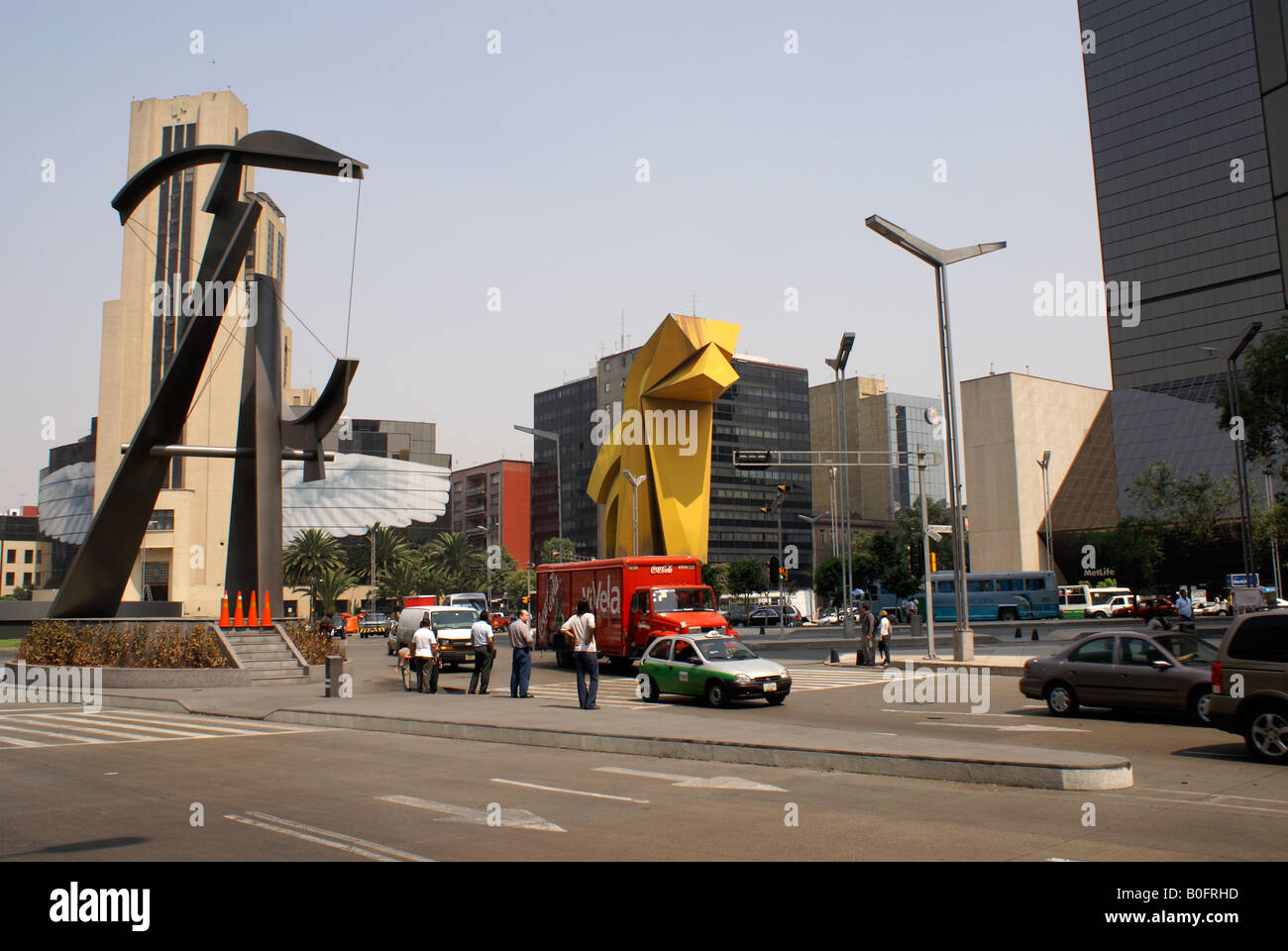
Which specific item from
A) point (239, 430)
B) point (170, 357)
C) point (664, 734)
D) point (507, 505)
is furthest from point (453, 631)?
point (507, 505)

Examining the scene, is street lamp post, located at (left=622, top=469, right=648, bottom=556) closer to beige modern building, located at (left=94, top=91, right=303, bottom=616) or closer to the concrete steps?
the concrete steps

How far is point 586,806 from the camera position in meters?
9.56

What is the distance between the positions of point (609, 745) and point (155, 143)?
113 m

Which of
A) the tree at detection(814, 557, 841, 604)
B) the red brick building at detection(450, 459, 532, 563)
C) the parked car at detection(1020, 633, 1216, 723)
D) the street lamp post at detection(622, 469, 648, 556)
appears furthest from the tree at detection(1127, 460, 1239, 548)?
the red brick building at detection(450, 459, 532, 563)

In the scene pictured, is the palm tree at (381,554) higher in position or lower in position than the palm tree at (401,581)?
higher

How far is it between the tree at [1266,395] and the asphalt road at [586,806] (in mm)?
20009

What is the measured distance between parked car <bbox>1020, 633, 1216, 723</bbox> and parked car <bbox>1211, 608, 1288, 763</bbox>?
3110 millimetres

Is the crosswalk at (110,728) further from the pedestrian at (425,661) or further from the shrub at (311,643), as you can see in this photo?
the shrub at (311,643)

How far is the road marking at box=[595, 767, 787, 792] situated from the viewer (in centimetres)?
1074

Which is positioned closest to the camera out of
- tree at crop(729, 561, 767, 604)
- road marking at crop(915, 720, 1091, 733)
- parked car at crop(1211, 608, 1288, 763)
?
parked car at crop(1211, 608, 1288, 763)

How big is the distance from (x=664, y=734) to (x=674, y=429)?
51.7 meters

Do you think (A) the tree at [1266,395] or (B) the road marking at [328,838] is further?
(A) the tree at [1266,395]
